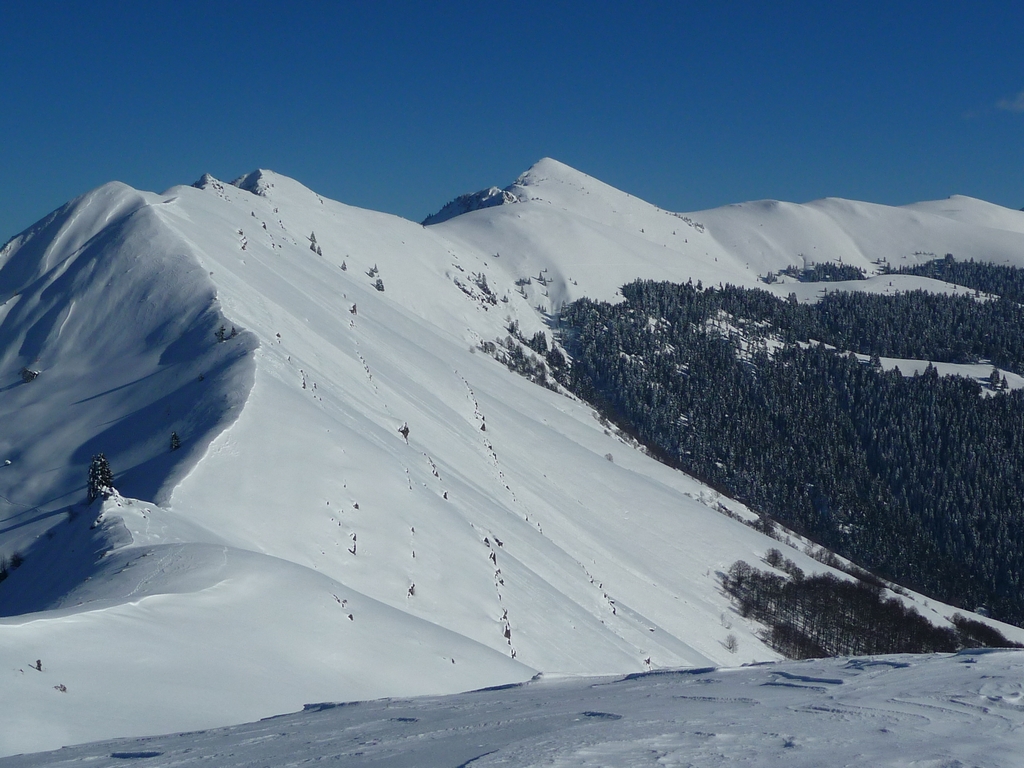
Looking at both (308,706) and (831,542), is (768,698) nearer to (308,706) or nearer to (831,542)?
(308,706)

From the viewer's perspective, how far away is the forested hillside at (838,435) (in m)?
117

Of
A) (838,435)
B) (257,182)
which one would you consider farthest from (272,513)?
(838,435)

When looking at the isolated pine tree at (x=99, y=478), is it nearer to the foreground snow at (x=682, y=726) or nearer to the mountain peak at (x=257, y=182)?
the foreground snow at (x=682, y=726)

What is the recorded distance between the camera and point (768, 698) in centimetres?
1122

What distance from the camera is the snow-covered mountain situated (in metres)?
15.0

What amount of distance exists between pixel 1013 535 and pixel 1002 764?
449 feet

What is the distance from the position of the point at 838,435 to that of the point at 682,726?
15528 centimetres

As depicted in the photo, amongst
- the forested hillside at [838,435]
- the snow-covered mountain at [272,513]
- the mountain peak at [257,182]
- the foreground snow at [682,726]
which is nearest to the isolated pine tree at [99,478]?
the snow-covered mountain at [272,513]

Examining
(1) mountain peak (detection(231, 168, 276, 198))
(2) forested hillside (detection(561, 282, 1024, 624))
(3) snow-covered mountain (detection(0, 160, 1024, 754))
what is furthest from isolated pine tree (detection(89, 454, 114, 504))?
(1) mountain peak (detection(231, 168, 276, 198))

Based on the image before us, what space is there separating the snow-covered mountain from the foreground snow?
2319 mm

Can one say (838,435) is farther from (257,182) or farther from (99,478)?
(99,478)

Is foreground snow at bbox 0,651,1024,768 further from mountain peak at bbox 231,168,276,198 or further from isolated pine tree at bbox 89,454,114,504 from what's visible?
mountain peak at bbox 231,168,276,198

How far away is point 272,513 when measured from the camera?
26344 mm

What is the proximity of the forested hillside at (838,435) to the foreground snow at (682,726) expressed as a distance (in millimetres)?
110856
